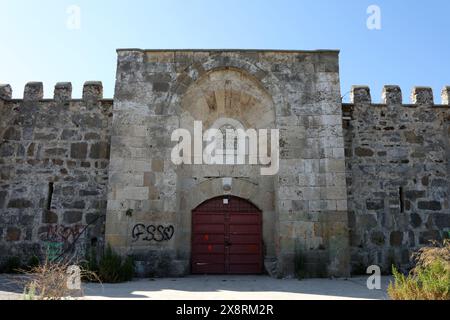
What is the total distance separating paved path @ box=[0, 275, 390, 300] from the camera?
18.0 ft

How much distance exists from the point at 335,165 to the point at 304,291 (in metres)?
3.13

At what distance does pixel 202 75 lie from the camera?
8914 millimetres

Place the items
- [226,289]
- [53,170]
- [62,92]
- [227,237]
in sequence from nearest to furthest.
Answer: [226,289] → [227,237] → [53,170] → [62,92]

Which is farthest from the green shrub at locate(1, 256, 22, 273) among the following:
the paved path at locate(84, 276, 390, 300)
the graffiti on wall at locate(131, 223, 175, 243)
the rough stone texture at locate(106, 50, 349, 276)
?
the paved path at locate(84, 276, 390, 300)

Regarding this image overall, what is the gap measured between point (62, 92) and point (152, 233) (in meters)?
4.43

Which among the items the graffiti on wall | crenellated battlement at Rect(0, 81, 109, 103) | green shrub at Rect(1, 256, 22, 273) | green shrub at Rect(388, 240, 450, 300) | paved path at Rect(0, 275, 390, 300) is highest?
crenellated battlement at Rect(0, 81, 109, 103)

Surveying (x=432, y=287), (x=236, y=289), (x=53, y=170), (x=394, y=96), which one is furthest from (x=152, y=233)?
(x=394, y=96)

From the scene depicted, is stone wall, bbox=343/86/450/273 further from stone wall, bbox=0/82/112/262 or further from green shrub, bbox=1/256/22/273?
green shrub, bbox=1/256/22/273

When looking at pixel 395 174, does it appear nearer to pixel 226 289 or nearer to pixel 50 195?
pixel 226 289

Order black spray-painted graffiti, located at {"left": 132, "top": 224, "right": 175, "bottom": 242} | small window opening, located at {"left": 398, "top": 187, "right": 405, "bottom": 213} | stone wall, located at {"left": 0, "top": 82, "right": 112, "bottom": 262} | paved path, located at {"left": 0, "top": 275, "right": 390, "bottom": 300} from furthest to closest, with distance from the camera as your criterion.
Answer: small window opening, located at {"left": 398, "top": 187, "right": 405, "bottom": 213} → stone wall, located at {"left": 0, "top": 82, "right": 112, "bottom": 262} → black spray-painted graffiti, located at {"left": 132, "top": 224, "right": 175, "bottom": 242} → paved path, located at {"left": 0, "top": 275, "right": 390, "bottom": 300}

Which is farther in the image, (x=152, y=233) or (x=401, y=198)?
(x=401, y=198)

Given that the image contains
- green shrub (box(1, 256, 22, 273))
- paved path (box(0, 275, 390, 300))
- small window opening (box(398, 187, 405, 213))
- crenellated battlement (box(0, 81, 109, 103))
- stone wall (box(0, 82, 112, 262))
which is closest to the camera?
paved path (box(0, 275, 390, 300))

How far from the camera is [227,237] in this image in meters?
8.77

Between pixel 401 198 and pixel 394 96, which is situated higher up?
pixel 394 96
